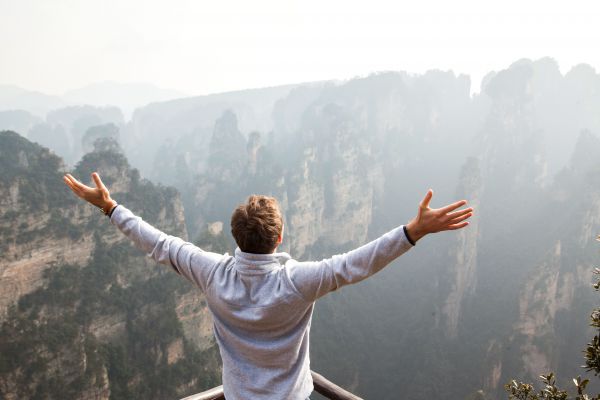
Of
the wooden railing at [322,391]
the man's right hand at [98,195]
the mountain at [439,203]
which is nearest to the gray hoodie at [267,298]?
the man's right hand at [98,195]

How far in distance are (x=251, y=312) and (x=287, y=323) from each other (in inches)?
7.5

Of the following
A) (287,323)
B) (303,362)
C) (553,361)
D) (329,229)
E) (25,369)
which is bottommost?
(553,361)

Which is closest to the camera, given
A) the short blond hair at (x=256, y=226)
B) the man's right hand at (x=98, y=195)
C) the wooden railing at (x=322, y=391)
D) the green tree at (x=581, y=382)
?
the short blond hair at (x=256, y=226)

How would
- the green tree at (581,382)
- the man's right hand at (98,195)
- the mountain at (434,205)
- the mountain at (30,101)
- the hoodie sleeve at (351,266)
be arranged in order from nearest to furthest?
1. the hoodie sleeve at (351,266)
2. the man's right hand at (98,195)
3. the green tree at (581,382)
4. the mountain at (434,205)
5. the mountain at (30,101)

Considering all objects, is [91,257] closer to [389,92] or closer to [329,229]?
[329,229]

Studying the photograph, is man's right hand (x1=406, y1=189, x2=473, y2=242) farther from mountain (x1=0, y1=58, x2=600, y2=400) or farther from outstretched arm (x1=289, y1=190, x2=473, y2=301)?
mountain (x1=0, y1=58, x2=600, y2=400)

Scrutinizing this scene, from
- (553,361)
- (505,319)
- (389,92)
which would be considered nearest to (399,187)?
(389,92)

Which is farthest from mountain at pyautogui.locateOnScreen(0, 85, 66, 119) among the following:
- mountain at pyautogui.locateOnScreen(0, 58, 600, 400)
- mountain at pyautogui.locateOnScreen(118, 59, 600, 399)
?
mountain at pyautogui.locateOnScreen(118, 59, 600, 399)

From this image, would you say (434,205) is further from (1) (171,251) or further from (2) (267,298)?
(2) (267,298)

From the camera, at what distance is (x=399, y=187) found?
62062mm

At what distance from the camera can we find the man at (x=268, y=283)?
181cm

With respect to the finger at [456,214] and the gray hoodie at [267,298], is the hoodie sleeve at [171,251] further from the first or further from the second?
the finger at [456,214]

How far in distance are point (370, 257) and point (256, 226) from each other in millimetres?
535

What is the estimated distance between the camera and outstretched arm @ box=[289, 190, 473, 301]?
178 cm
